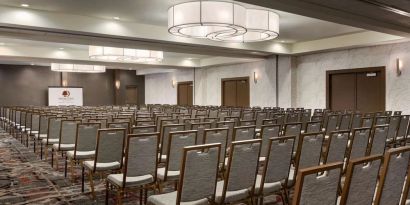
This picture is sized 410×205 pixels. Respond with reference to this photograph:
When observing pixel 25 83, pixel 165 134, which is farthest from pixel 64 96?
pixel 165 134

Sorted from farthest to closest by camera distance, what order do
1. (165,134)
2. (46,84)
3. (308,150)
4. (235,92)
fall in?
(46,84) < (235,92) < (165,134) < (308,150)

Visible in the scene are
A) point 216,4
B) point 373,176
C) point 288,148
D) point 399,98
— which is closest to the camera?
point 373,176

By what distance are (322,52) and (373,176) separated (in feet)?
40.4

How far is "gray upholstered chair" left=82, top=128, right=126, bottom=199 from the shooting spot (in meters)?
3.94

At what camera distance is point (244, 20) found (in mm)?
7488

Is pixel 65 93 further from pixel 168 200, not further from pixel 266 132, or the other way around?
pixel 168 200

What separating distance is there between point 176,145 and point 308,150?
1.32 m

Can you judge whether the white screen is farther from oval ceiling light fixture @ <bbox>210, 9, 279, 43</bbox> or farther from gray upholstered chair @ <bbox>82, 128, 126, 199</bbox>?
gray upholstered chair @ <bbox>82, 128, 126, 199</bbox>

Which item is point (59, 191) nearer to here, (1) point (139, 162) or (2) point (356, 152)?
(1) point (139, 162)

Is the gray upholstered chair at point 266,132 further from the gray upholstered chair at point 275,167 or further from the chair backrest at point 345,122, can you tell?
the chair backrest at point 345,122

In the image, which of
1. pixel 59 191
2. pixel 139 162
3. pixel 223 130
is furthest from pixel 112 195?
pixel 223 130

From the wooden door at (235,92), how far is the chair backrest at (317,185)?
15.6m

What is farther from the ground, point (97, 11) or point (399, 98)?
point (97, 11)

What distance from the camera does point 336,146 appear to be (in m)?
3.62
